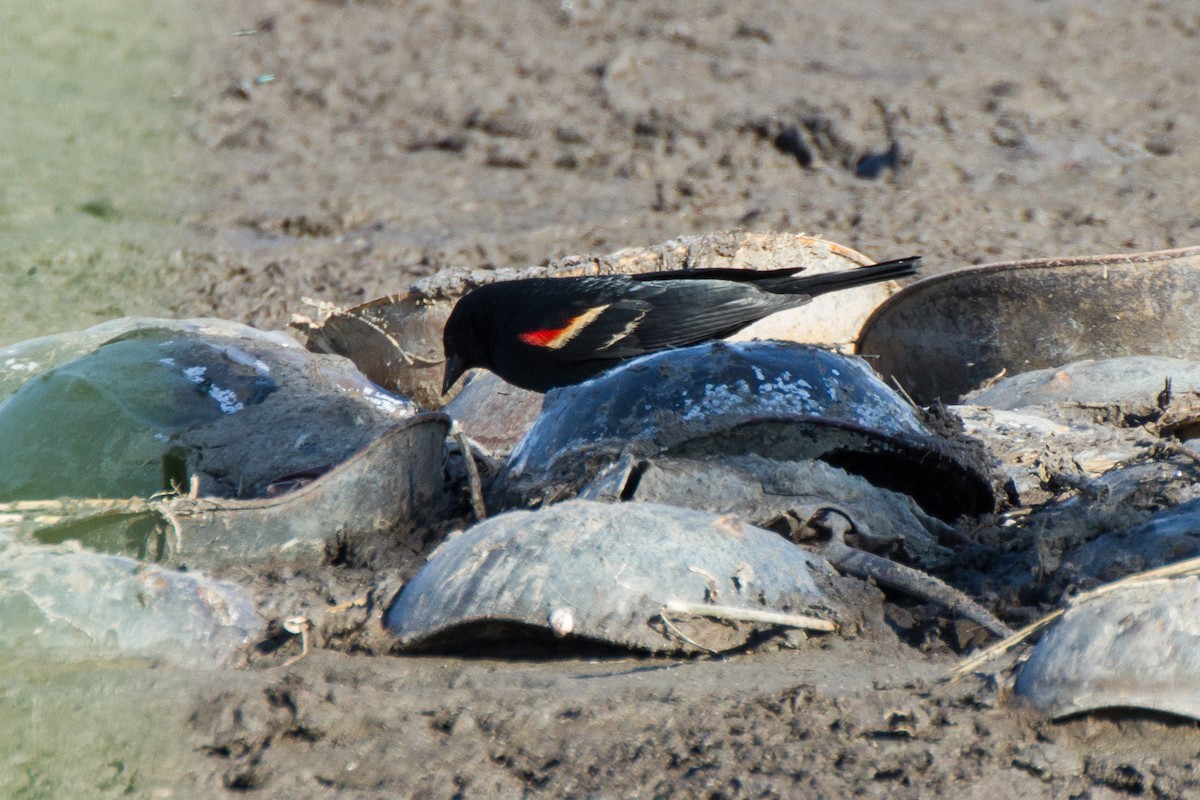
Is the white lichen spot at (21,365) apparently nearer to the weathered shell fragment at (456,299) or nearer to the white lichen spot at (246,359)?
the white lichen spot at (246,359)

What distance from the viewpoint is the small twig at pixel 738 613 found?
2.41 metres

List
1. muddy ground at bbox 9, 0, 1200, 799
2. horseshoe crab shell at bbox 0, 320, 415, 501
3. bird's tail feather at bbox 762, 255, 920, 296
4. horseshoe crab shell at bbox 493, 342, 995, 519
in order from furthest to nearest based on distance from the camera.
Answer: bird's tail feather at bbox 762, 255, 920, 296 < horseshoe crab shell at bbox 0, 320, 415, 501 < horseshoe crab shell at bbox 493, 342, 995, 519 < muddy ground at bbox 9, 0, 1200, 799

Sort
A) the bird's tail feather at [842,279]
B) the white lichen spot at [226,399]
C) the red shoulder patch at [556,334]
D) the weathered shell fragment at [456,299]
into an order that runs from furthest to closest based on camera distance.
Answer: the weathered shell fragment at [456,299] → the bird's tail feather at [842,279] → the red shoulder patch at [556,334] → the white lichen spot at [226,399]

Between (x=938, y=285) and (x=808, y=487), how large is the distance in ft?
6.72

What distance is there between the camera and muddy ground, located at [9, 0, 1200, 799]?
2.12 meters

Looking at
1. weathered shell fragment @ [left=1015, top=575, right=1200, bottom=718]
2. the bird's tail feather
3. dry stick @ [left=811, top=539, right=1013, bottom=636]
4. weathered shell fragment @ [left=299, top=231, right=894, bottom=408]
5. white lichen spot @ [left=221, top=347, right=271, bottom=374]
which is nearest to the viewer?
weathered shell fragment @ [left=1015, top=575, right=1200, bottom=718]

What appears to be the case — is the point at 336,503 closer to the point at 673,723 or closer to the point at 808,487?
the point at 808,487

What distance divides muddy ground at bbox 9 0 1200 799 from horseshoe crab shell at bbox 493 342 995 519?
0.47m

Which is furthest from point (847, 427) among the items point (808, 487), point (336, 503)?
point (336, 503)

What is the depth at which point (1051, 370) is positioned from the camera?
4.45m

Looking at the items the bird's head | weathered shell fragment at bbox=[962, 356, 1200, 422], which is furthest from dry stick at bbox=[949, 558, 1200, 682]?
the bird's head

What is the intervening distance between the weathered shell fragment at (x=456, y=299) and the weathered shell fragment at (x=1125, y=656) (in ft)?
10.6

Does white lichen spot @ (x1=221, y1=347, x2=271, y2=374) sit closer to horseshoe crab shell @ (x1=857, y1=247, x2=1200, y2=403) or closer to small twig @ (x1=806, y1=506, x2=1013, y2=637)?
small twig @ (x1=806, y1=506, x2=1013, y2=637)

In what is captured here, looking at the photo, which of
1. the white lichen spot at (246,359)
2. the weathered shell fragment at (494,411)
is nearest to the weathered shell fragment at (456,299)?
the weathered shell fragment at (494,411)
